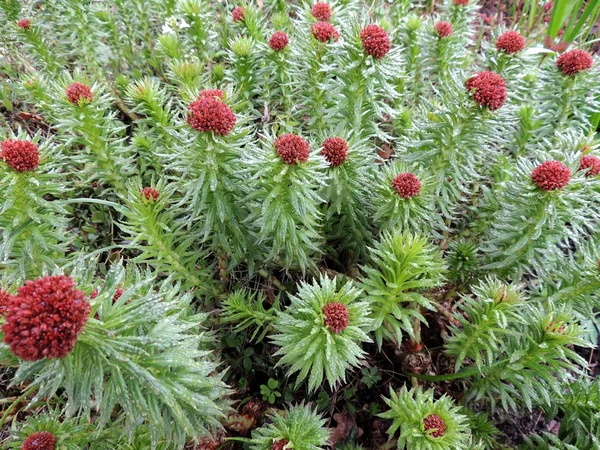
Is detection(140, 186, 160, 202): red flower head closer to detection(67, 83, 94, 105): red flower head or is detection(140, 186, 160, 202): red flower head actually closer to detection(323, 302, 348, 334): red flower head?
detection(67, 83, 94, 105): red flower head

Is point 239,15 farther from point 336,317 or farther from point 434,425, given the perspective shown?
point 434,425

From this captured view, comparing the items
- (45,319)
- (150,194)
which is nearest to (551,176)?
(150,194)

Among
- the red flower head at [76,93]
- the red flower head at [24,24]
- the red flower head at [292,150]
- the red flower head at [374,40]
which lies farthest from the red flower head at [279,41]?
the red flower head at [24,24]

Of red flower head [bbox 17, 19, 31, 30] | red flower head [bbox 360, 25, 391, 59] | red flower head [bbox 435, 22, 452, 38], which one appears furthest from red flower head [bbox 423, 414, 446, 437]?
red flower head [bbox 17, 19, 31, 30]

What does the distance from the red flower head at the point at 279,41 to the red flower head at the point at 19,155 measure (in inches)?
75.6

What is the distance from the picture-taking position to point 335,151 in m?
2.44

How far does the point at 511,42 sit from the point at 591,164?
1.15 metres

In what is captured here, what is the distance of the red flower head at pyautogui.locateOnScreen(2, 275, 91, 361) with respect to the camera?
140cm

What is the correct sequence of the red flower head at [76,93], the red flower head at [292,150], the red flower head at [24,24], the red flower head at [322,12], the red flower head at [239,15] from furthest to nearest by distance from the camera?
1. the red flower head at [239,15]
2. the red flower head at [24,24]
3. the red flower head at [322,12]
4. the red flower head at [76,93]
5. the red flower head at [292,150]

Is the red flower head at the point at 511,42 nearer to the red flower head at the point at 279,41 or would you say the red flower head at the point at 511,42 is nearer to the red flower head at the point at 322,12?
the red flower head at the point at 322,12

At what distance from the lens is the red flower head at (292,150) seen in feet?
6.95

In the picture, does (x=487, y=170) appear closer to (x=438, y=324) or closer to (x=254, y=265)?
(x=438, y=324)

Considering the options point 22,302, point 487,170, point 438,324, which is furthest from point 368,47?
point 22,302

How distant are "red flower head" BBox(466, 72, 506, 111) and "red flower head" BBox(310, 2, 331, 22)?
156cm
